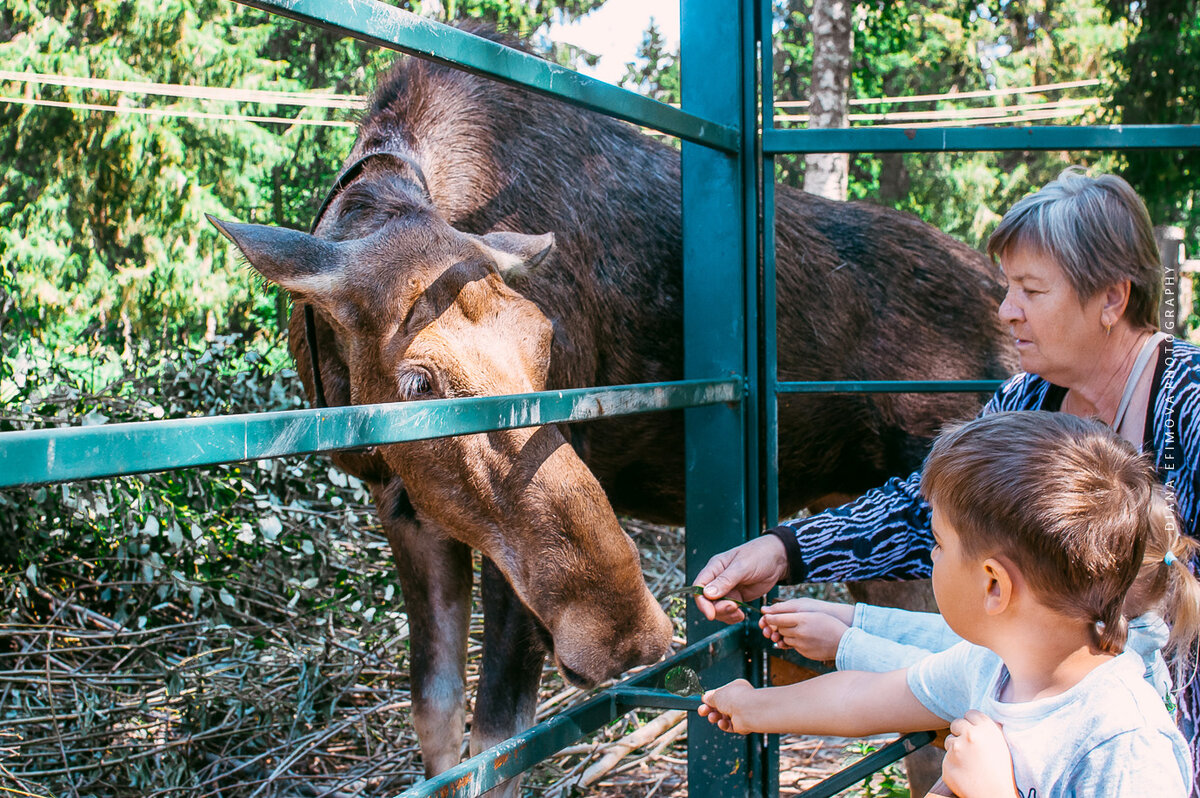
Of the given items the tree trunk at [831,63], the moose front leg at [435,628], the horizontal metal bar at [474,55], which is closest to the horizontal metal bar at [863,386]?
the horizontal metal bar at [474,55]

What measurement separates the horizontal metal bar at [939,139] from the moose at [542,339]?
0.69 meters

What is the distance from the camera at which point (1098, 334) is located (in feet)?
6.41

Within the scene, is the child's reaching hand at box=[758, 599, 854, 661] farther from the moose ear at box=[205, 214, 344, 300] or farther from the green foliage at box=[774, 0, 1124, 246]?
the green foliage at box=[774, 0, 1124, 246]

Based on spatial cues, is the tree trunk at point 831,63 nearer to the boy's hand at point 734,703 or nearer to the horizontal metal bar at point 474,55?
the horizontal metal bar at point 474,55

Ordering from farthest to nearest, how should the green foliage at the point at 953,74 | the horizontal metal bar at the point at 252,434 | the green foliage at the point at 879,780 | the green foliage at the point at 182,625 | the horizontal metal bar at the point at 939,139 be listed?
the green foliage at the point at 953,74, the green foliage at the point at 182,625, the green foliage at the point at 879,780, the horizontal metal bar at the point at 939,139, the horizontal metal bar at the point at 252,434

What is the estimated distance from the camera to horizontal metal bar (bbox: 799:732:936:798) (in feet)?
6.65

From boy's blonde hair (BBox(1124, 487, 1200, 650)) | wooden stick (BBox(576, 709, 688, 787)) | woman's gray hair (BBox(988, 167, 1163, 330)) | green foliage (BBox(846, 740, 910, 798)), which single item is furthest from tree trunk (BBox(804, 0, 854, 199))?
boy's blonde hair (BBox(1124, 487, 1200, 650))

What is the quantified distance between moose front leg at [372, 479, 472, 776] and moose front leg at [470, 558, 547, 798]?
0.23 m

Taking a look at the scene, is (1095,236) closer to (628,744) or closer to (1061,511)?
(1061,511)

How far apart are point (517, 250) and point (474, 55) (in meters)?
1.14

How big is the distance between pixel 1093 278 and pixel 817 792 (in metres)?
1.17

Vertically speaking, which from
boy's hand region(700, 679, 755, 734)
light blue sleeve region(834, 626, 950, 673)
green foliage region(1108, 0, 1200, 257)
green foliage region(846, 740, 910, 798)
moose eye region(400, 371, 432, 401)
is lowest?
green foliage region(846, 740, 910, 798)

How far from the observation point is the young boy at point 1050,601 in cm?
140

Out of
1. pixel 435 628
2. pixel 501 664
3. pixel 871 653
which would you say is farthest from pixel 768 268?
pixel 435 628
